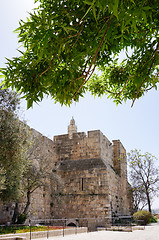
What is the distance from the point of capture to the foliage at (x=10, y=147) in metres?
10.6

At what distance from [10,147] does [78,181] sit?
27.7 feet

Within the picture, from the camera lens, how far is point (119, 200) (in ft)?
66.0

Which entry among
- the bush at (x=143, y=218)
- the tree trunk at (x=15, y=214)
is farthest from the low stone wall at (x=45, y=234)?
the bush at (x=143, y=218)

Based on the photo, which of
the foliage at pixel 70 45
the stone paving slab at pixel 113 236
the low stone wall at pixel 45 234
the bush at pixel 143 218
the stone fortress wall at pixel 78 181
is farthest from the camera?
the bush at pixel 143 218

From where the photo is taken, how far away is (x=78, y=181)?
58.8 ft

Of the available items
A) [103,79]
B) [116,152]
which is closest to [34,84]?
[103,79]

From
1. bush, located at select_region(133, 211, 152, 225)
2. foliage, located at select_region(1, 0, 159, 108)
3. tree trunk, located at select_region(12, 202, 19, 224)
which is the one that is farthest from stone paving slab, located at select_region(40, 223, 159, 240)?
foliage, located at select_region(1, 0, 159, 108)


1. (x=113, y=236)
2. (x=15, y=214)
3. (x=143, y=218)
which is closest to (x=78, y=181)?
(x=143, y=218)

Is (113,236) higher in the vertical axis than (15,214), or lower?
lower

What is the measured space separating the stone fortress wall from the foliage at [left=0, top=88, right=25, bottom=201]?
3278 mm

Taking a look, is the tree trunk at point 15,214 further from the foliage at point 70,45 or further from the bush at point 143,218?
the foliage at point 70,45

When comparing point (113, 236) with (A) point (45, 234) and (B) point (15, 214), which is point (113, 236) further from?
(B) point (15, 214)

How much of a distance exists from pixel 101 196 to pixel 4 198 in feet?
24.6

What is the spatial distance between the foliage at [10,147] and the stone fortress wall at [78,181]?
3.28m
